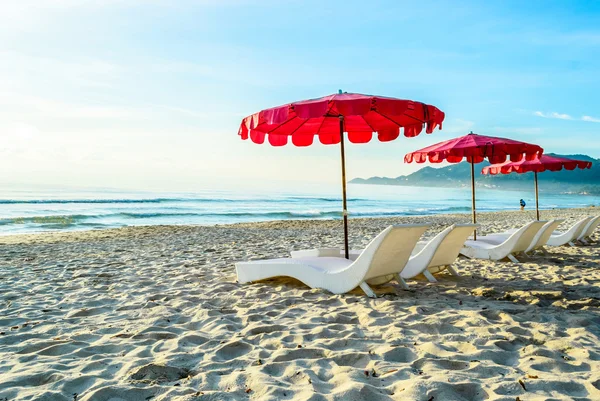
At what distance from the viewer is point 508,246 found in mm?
6969

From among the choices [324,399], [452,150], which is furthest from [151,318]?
[452,150]

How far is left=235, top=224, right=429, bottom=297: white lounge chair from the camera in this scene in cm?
447

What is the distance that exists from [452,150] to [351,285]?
3684 millimetres

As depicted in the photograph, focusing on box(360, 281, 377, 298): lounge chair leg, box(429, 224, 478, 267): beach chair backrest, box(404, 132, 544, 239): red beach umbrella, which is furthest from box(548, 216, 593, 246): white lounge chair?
box(360, 281, 377, 298): lounge chair leg

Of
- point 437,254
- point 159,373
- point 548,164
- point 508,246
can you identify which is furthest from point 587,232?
point 159,373

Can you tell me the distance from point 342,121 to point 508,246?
138 inches

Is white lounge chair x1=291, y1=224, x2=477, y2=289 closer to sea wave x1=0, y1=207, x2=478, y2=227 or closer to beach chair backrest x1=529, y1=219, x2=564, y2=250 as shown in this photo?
beach chair backrest x1=529, y1=219, x2=564, y2=250

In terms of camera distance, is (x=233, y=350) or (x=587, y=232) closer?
(x=233, y=350)

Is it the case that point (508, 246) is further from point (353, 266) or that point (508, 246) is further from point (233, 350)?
point (233, 350)

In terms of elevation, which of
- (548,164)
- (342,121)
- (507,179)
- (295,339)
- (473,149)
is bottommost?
(295,339)

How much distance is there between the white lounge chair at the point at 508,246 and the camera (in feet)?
22.8

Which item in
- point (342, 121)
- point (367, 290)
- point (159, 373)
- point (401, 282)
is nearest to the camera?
point (159, 373)

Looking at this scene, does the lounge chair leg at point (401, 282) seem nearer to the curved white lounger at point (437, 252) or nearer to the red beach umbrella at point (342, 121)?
the curved white lounger at point (437, 252)

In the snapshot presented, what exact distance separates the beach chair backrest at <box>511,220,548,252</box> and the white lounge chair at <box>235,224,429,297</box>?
299 centimetres
